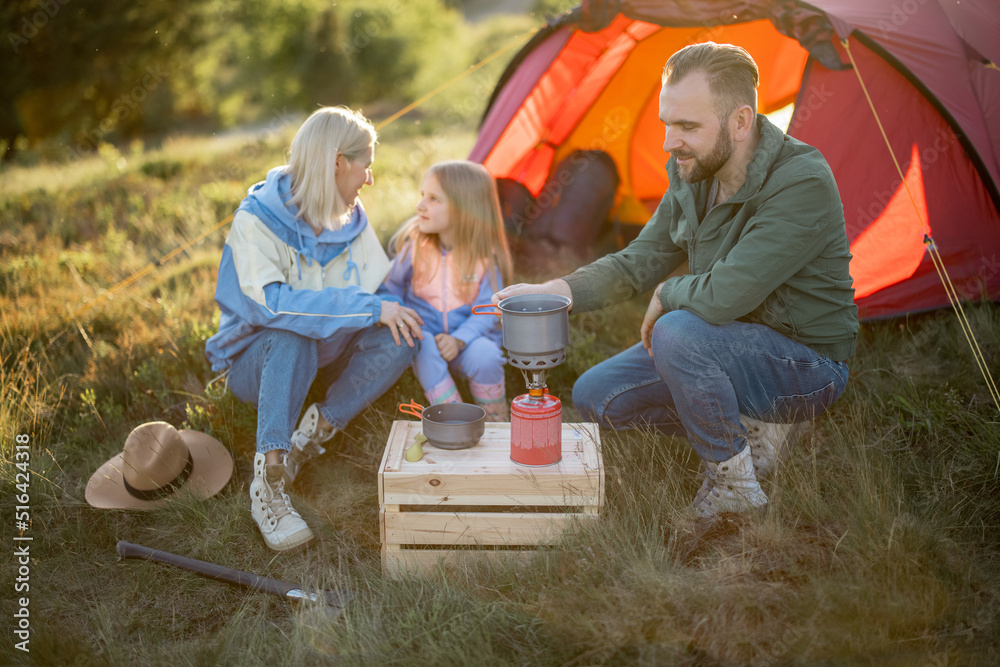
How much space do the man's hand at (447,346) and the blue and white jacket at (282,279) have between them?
0.26 meters

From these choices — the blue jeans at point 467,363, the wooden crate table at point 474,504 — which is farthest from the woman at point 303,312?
the wooden crate table at point 474,504

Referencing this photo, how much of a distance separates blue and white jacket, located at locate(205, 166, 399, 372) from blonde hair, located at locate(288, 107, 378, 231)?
0.05 metres

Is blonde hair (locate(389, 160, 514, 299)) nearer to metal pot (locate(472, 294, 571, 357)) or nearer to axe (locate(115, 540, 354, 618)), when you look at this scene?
metal pot (locate(472, 294, 571, 357))

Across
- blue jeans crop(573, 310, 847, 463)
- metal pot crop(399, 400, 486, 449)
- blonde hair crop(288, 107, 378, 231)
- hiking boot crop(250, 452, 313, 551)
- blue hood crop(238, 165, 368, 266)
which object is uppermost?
blonde hair crop(288, 107, 378, 231)

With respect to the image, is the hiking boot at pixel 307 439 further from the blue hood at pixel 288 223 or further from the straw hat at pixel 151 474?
the blue hood at pixel 288 223

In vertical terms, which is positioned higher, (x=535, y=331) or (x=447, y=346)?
(x=535, y=331)

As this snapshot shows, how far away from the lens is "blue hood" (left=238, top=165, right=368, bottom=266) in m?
2.72

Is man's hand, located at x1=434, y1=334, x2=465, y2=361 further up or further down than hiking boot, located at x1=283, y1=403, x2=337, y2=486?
further up

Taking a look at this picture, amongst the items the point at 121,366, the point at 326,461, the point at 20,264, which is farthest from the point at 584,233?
the point at 20,264

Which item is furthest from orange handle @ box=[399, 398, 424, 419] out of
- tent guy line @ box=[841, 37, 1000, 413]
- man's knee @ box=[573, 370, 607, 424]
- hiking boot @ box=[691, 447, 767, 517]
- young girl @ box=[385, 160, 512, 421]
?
tent guy line @ box=[841, 37, 1000, 413]

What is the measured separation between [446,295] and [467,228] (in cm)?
30

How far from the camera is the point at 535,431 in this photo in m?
2.19

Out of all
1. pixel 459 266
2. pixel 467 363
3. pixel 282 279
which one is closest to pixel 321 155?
pixel 282 279

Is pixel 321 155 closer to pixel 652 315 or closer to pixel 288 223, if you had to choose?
pixel 288 223
